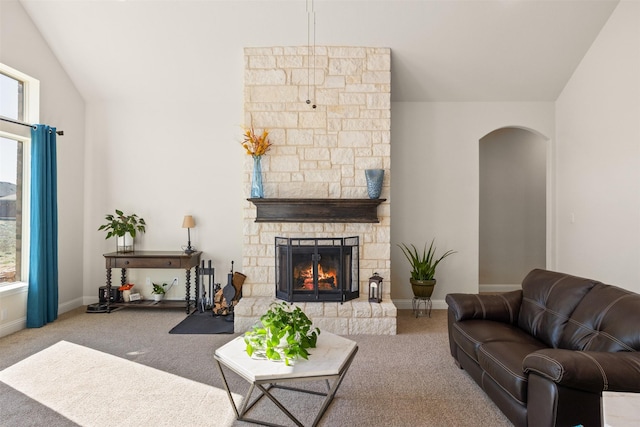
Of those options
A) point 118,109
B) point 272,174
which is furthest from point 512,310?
point 118,109

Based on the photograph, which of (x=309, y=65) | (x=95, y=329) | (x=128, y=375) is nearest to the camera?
(x=128, y=375)

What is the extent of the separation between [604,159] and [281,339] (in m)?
4.09

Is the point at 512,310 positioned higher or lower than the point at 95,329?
higher

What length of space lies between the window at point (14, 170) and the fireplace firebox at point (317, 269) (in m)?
2.86

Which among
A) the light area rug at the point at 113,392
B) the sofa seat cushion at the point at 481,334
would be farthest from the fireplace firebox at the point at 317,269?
the light area rug at the point at 113,392

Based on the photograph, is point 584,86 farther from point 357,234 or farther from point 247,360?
point 247,360

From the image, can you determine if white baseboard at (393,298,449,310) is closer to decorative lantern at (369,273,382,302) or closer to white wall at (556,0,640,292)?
decorative lantern at (369,273,382,302)

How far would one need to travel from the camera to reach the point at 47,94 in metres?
4.61

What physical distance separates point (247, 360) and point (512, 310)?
2.16 m

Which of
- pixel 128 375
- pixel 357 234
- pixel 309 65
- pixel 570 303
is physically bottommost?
pixel 128 375

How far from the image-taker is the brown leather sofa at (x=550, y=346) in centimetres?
182

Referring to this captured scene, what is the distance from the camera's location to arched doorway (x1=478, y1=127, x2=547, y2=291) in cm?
616

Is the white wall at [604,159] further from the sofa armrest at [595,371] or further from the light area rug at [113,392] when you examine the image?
the light area rug at [113,392]

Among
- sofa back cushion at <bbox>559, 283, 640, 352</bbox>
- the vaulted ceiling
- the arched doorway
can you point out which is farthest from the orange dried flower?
the arched doorway
